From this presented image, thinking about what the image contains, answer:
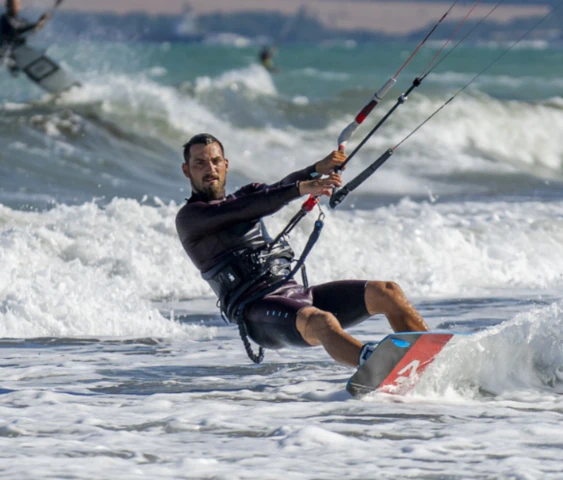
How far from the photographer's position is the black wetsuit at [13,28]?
19.0 m

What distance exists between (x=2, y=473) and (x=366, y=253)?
7.33 metres

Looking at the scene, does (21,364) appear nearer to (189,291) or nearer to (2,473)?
(2,473)

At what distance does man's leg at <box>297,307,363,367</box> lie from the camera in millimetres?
5293

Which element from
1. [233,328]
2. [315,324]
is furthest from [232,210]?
[233,328]

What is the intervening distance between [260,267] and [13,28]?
47.9ft

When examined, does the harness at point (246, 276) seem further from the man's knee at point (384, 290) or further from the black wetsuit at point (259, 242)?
the man's knee at point (384, 290)

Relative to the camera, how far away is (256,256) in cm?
569

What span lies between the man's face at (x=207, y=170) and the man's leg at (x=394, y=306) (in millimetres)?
937

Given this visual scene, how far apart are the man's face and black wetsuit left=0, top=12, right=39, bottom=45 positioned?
13.9 m

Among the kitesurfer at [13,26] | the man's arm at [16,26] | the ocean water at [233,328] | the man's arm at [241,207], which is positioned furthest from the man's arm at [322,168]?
the man's arm at [16,26]

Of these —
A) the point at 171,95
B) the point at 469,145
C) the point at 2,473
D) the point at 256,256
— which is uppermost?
the point at 171,95

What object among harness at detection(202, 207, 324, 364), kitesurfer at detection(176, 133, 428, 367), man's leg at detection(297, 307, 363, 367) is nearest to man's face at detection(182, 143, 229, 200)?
kitesurfer at detection(176, 133, 428, 367)

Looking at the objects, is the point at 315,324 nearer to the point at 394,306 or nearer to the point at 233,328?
the point at 394,306

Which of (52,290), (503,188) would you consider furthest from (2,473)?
(503,188)
